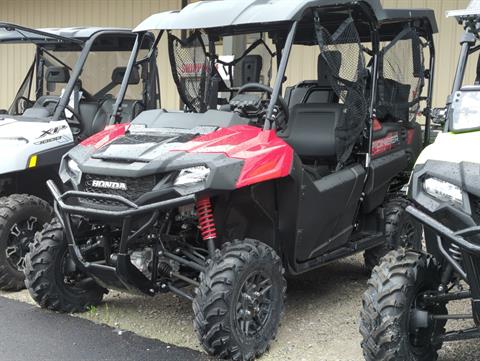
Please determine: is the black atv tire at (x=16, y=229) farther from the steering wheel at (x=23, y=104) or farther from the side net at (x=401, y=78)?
the side net at (x=401, y=78)

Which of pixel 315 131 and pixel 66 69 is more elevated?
pixel 66 69

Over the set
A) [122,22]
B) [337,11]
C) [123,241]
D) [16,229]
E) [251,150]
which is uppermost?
[337,11]

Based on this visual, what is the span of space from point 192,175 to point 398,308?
1.41 m

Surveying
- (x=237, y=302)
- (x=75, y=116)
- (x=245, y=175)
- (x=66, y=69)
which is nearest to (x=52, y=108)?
(x=75, y=116)

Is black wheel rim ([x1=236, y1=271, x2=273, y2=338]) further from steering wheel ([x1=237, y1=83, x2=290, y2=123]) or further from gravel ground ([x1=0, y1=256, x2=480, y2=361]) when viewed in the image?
steering wheel ([x1=237, y1=83, x2=290, y2=123])

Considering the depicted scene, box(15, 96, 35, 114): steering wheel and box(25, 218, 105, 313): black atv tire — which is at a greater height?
box(15, 96, 35, 114): steering wheel

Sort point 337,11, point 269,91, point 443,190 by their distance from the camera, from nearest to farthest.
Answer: point 443,190 < point 269,91 < point 337,11

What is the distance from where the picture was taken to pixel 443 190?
3299mm

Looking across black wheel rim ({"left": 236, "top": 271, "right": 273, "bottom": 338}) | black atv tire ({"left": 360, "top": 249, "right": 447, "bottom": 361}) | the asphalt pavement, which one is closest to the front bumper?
black atv tire ({"left": 360, "top": 249, "right": 447, "bottom": 361})

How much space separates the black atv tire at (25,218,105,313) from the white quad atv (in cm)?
78

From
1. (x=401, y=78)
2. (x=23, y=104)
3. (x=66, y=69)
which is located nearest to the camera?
(x=401, y=78)

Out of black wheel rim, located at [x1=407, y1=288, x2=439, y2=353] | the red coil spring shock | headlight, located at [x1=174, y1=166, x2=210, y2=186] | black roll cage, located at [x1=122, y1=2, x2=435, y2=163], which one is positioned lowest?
black wheel rim, located at [x1=407, y1=288, x2=439, y2=353]

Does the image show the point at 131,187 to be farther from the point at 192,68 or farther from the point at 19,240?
the point at 19,240

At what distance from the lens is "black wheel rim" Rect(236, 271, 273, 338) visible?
4148mm
